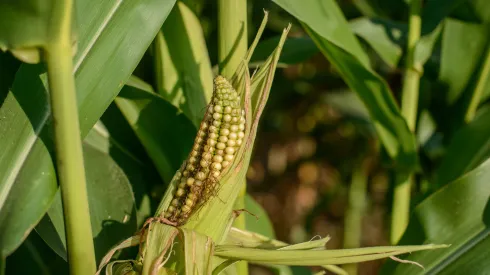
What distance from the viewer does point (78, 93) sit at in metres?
0.73

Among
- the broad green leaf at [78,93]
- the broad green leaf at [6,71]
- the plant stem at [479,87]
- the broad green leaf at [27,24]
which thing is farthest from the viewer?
the plant stem at [479,87]

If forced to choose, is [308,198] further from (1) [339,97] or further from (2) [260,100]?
(2) [260,100]

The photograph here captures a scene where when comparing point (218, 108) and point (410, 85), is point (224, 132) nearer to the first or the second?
point (218, 108)

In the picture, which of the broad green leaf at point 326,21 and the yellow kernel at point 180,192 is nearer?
the yellow kernel at point 180,192

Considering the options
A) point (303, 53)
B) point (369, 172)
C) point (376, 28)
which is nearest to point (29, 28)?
point (303, 53)

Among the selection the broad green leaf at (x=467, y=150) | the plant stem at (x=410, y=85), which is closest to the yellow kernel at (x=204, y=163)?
the plant stem at (x=410, y=85)

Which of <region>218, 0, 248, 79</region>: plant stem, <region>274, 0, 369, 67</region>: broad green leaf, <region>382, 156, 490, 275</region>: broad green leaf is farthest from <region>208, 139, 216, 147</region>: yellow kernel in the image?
<region>382, 156, 490, 275</region>: broad green leaf

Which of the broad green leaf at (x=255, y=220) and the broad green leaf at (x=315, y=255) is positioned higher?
the broad green leaf at (x=255, y=220)

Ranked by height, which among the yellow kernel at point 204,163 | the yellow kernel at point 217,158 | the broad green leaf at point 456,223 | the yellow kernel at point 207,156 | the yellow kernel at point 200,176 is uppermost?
the broad green leaf at point 456,223

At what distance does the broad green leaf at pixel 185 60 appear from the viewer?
0.94 metres

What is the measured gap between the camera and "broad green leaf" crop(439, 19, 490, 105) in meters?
1.25

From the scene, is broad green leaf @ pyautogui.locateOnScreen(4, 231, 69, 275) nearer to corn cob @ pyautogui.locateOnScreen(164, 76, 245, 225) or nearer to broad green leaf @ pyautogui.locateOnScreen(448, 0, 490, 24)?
corn cob @ pyautogui.locateOnScreen(164, 76, 245, 225)

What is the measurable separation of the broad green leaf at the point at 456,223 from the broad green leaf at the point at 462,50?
1.25 ft

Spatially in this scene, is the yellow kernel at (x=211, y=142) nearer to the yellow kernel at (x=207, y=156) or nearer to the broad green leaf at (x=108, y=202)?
the yellow kernel at (x=207, y=156)
